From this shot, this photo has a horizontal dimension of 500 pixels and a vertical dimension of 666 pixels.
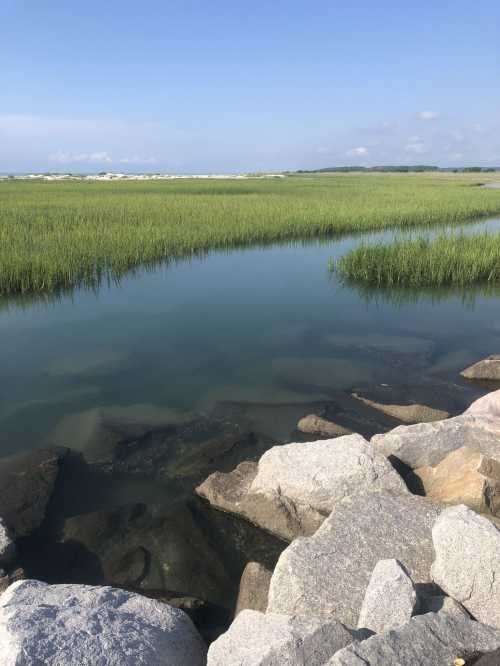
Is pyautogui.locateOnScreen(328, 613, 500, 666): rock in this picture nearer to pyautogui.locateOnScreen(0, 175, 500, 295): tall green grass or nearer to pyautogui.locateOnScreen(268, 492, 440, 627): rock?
pyautogui.locateOnScreen(268, 492, 440, 627): rock

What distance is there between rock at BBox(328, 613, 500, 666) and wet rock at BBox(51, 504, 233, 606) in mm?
1333

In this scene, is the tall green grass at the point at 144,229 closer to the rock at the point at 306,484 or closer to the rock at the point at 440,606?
→ the rock at the point at 306,484

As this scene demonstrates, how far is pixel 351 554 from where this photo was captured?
2691 mm

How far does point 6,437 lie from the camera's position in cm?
457

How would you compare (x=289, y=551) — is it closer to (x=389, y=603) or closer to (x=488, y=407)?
(x=389, y=603)

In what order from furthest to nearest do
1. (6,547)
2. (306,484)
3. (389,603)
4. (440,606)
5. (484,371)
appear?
(484,371), (306,484), (6,547), (440,606), (389,603)

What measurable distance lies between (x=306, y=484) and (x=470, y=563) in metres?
1.29

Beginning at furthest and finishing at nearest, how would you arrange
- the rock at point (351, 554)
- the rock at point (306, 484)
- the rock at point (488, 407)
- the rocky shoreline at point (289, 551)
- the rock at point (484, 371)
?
1. the rock at point (484, 371)
2. the rock at point (488, 407)
3. the rock at point (306, 484)
4. the rock at point (351, 554)
5. the rocky shoreline at point (289, 551)

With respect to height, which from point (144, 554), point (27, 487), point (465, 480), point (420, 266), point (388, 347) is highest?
point (420, 266)

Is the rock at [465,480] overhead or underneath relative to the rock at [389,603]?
underneath

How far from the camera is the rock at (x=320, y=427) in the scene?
4586 mm

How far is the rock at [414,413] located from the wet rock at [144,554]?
243 centimetres

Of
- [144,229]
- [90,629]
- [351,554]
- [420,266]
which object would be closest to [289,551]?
[351,554]

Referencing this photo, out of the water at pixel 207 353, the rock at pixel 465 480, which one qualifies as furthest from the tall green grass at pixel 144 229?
the rock at pixel 465 480
